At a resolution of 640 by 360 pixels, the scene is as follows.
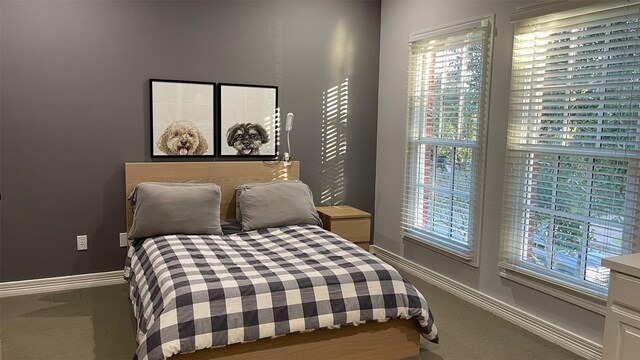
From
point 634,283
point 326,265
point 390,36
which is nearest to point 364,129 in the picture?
point 390,36

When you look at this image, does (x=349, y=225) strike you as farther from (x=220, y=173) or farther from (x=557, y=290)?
(x=557, y=290)

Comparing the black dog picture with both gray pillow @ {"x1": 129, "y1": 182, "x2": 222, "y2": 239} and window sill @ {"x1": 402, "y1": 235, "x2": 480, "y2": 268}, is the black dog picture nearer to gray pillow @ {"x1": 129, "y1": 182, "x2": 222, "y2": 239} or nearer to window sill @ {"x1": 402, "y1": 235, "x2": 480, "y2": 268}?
gray pillow @ {"x1": 129, "y1": 182, "x2": 222, "y2": 239}

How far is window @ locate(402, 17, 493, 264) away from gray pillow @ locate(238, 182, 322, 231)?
1.02 metres

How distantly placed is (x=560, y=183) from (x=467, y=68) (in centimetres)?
120

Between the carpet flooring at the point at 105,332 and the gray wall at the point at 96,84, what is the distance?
37 centimetres

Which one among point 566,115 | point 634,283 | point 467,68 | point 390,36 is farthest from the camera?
point 390,36

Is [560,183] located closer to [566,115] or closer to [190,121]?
[566,115]

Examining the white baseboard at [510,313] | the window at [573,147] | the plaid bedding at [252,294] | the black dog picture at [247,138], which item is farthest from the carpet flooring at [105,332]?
the black dog picture at [247,138]

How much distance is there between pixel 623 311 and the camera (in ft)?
7.42

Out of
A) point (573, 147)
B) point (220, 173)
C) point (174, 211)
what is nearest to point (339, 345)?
point (174, 211)

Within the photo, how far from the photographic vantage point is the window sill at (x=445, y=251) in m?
3.86

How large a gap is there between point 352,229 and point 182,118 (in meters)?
1.71

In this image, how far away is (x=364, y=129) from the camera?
496 centimetres

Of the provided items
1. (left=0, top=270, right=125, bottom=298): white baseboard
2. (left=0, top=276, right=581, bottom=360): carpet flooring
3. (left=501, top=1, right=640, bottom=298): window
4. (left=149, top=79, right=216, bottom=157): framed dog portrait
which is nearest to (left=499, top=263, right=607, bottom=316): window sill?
(left=501, top=1, right=640, bottom=298): window
